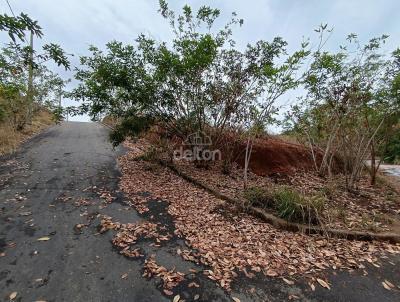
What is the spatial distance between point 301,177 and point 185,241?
5719mm

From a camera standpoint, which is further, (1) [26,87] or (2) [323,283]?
(1) [26,87]

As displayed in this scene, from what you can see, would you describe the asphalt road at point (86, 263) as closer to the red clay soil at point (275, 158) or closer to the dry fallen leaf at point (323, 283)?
the dry fallen leaf at point (323, 283)

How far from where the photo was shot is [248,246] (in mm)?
4449

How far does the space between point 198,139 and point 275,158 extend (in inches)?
122

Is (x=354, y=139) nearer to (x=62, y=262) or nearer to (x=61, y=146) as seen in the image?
(x=62, y=262)

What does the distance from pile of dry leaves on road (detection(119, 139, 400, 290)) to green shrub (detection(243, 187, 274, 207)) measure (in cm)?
43

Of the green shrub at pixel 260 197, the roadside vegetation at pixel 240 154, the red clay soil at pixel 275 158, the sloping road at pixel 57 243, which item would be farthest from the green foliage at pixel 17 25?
the red clay soil at pixel 275 158

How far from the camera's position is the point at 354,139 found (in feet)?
28.6

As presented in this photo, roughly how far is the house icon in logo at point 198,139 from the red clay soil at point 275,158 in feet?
4.06

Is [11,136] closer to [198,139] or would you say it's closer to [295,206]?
[198,139]

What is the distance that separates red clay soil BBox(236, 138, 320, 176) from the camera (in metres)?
9.31

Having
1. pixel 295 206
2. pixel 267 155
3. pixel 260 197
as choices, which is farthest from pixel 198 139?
pixel 295 206

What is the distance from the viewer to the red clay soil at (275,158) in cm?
931

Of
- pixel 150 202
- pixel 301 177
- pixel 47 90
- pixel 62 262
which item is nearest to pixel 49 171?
pixel 150 202
